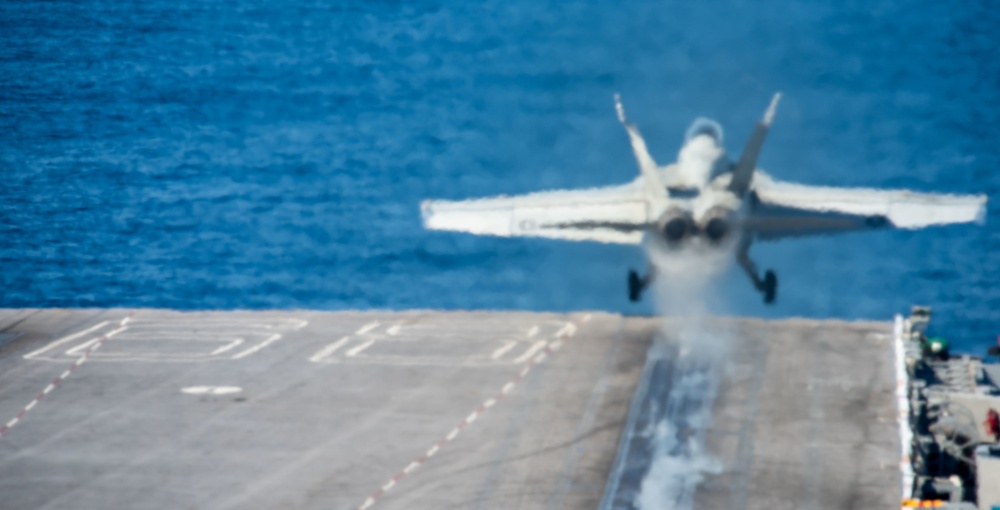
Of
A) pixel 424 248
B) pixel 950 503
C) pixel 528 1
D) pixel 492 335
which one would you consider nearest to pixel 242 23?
pixel 528 1

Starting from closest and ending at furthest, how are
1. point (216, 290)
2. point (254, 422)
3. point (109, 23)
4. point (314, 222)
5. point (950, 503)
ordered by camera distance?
point (950, 503) < point (254, 422) < point (216, 290) < point (314, 222) < point (109, 23)

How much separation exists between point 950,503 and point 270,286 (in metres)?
66.7

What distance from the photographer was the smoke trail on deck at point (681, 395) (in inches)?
2094

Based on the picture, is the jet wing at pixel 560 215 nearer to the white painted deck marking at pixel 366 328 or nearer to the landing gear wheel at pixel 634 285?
the landing gear wheel at pixel 634 285

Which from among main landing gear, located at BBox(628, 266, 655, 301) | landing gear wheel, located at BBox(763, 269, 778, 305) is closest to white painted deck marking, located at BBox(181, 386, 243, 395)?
main landing gear, located at BBox(628, 266, 655, 301)

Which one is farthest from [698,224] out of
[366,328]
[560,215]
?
[366,328]

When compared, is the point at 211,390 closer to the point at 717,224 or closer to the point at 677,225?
the point at 677,225

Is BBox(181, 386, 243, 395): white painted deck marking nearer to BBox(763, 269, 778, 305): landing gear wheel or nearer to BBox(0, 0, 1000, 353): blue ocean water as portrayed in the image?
BBox(763, 269, 778, 305): landing gear wheel

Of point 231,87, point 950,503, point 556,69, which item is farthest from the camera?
point 231,87

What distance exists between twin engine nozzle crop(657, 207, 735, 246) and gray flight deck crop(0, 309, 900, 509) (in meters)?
5.70

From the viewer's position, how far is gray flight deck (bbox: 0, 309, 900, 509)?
176 feet

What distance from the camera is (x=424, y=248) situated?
113750 millimetres

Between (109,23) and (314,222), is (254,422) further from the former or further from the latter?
(109,23)

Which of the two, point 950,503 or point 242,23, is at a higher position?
point 242,23
